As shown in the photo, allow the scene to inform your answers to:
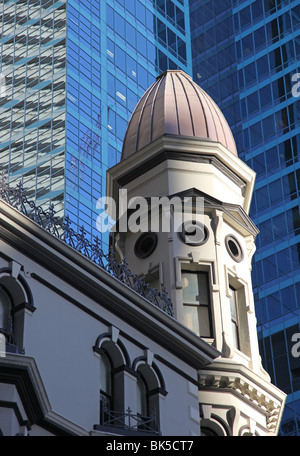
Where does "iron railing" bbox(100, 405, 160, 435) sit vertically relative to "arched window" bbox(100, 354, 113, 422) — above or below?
below

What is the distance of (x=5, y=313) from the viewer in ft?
92.2

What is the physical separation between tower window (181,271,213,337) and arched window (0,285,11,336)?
9352 mm

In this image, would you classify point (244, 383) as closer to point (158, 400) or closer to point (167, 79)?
point (158, 400)

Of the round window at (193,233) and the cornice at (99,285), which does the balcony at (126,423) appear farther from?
the round window at (193,233)

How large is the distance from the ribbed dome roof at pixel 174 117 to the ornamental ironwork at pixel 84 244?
6.93m

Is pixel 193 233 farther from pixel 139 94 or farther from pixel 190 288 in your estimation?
pixel 139 94

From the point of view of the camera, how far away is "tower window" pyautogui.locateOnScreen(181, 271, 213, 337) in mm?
36438

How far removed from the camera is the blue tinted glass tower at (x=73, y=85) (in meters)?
103

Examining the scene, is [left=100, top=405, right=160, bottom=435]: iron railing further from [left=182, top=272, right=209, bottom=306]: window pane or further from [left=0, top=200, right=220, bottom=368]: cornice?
[left=182, top=272, right=209, bottom=306]: window pane

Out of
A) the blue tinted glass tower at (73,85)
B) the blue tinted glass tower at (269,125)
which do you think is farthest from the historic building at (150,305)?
the blue tinted glass tower at (73,85)

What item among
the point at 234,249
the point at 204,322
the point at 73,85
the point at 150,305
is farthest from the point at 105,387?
the point at 73,85

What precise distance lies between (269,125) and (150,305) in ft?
239

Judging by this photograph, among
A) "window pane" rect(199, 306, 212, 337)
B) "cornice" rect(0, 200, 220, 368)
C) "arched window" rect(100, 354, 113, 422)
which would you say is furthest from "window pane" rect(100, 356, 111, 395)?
"window pane" rect(199, 306, 212, 337)
